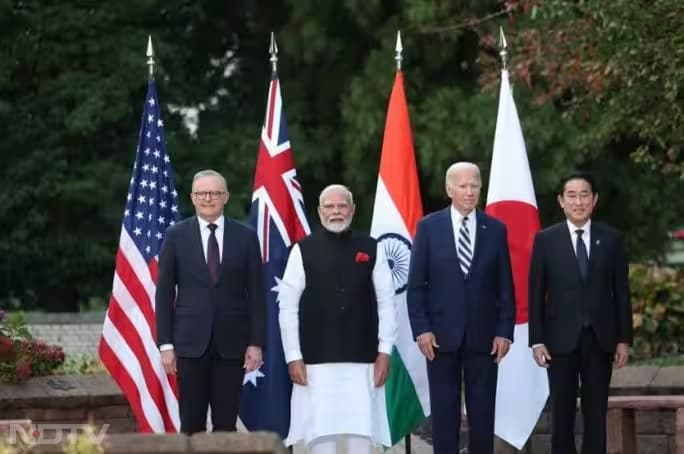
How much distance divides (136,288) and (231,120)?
41.2ft

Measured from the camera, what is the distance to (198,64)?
73.8 feet

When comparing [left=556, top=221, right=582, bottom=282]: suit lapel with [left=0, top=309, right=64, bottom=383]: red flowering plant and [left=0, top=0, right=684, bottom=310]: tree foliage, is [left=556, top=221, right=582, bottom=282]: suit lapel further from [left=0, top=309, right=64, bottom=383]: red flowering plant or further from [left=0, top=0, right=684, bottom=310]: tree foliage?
[left=0, top=0, right=684, bottom=310]: tree foliage

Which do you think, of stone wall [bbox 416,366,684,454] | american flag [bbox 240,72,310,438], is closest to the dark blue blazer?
american flag [bbox 240,72,310,438]

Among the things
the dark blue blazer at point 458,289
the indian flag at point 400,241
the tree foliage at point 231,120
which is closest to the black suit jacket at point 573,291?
the dark blue blazer at point 458,289

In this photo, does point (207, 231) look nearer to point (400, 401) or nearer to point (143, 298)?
point (143, 298)

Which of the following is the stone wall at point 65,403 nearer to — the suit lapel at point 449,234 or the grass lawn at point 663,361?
the suit lapel at point 449,234

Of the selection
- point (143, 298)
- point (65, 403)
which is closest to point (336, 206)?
point (143, 298)

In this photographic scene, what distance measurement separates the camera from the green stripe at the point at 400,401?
367 inches

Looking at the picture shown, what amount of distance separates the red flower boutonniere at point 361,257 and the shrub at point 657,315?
600 cm

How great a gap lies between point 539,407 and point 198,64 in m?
14.0

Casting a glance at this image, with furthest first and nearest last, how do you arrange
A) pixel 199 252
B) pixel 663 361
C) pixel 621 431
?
pixel 663 361
pixel 621 431
pixel 199 252

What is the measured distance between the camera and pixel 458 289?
324 inches

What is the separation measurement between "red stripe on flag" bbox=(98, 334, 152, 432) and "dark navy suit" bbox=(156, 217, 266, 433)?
1356 mm

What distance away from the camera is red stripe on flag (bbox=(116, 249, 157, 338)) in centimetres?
956
